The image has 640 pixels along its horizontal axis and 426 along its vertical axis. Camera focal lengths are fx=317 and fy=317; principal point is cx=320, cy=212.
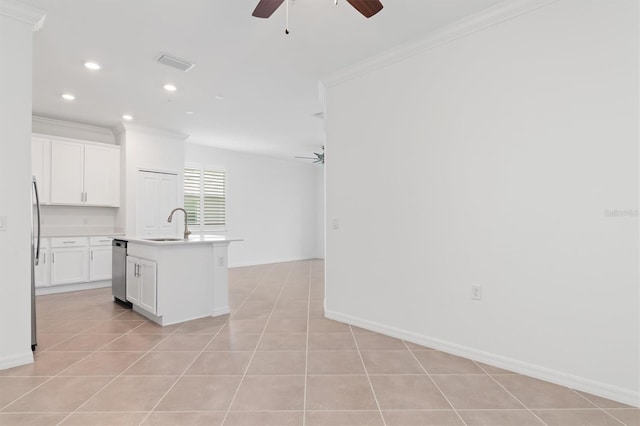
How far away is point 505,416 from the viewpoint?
5.99 ft

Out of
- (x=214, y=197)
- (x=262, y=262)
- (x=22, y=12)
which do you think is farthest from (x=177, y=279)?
(x=262, y=262)

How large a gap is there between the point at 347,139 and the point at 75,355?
3237mm

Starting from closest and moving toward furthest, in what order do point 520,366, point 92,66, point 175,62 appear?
point 520,366 → point 175,62 → point 92,66

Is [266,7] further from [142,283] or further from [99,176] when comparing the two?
[99,176]

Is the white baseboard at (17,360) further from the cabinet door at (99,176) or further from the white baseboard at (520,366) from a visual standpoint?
the cabinet door at (99,176)

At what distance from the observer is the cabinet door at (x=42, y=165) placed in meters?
4.86

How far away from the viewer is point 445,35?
2773 millimetres

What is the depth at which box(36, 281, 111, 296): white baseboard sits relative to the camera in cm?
479

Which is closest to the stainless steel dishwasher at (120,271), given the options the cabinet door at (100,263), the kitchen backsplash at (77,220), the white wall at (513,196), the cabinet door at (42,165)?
the cabinet door at (100,263)

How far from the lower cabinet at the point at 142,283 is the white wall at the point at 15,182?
3.41 ft

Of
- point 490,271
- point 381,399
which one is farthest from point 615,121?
point 381,399

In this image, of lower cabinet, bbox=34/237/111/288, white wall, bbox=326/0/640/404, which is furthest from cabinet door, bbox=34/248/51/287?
white wall, bbox=326/0/640/404

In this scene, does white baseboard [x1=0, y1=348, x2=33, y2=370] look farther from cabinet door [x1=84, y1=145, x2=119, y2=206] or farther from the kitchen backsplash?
cabinet door [x1=84, y1=145, x2=119, y2=206]

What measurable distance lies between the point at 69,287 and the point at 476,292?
5805 millimetres
